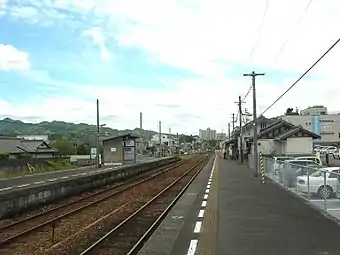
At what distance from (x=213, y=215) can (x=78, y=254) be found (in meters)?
5.25

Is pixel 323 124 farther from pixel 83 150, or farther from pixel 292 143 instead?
pixel 292 143

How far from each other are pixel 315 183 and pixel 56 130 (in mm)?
→ 124259

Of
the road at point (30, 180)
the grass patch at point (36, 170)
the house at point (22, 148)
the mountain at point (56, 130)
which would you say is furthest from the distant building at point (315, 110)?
the road at point (30, 180)

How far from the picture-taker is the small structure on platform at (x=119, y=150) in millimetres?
64688

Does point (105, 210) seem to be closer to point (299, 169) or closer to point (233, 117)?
point (299, 169)

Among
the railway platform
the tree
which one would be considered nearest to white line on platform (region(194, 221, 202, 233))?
the railway platform

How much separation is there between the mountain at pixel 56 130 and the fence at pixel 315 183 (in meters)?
82.2

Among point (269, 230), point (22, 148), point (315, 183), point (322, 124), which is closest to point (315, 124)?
point (322, 124)

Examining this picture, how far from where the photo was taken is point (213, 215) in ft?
44.1

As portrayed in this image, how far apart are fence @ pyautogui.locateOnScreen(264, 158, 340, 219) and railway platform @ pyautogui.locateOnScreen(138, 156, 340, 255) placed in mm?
435

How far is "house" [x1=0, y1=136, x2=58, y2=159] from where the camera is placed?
211 ft

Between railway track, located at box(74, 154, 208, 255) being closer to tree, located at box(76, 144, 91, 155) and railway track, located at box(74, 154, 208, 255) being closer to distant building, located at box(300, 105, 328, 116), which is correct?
tree, located at box(76, 144, 91, 155)

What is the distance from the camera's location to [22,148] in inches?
2758

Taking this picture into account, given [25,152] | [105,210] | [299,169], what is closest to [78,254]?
[105,210]
